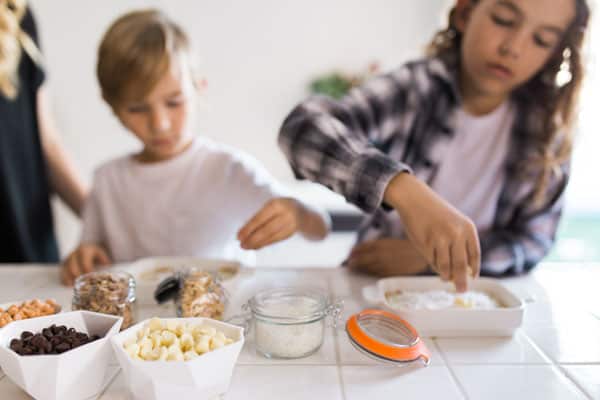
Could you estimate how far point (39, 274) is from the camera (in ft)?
3.20

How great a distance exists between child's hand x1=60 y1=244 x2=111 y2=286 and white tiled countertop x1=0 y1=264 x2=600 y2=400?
9 cm

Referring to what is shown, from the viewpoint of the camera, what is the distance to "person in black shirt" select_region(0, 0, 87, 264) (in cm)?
127

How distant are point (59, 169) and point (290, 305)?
108 cm

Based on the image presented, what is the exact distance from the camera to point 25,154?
1349mm

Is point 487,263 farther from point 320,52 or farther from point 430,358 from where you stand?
point 320,52

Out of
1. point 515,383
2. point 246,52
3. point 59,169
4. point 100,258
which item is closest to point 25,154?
point 59,169

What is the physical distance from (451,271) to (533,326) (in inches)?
7.6

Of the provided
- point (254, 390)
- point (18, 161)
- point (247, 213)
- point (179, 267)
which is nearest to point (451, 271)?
point (254, 390)

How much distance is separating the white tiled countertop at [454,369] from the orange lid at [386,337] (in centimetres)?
3

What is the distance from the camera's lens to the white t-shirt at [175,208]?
124 centimetres

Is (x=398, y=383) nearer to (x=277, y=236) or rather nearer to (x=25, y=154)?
(x=277, y=236)

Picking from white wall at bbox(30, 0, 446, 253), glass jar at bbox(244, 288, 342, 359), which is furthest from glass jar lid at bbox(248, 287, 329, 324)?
white wall at bbox(30, 0, 446, 253)

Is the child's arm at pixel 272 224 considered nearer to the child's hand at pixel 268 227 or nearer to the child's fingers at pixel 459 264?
the child's hand at pixel 268 227

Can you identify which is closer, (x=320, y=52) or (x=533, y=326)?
(x=533, y=326)
